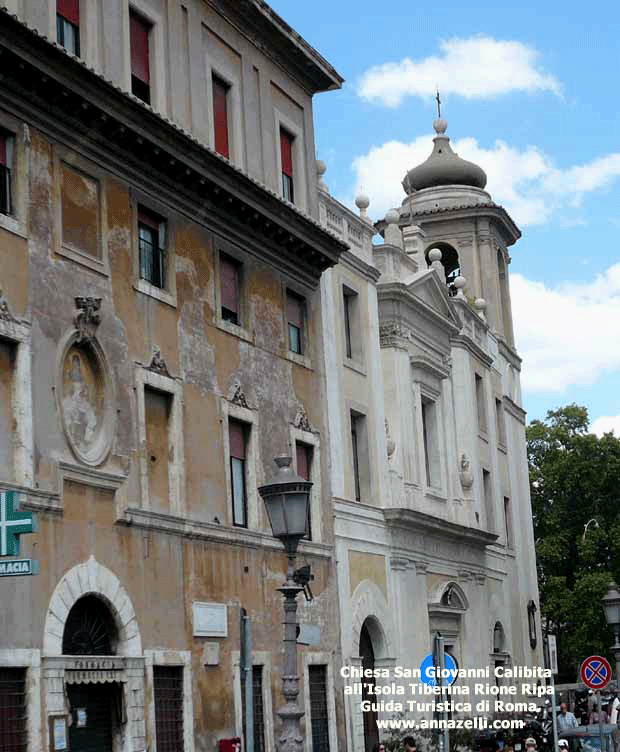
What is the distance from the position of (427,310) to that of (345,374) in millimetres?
6255

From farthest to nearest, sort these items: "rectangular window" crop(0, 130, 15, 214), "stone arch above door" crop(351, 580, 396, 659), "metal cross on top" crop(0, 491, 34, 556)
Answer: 1. "stone arch above door" crop(351, 580, 396, 659)
2. "rectangular window" crop(0, 130, 15, 214)
3. "metal cross on top" crop(0, 491, 34, 556)

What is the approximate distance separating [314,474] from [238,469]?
3721 mm

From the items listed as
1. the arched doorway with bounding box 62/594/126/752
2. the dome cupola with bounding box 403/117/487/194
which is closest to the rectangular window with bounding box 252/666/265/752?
the arched doorway with bounding box 62/594/126/752

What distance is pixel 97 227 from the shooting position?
2391cm

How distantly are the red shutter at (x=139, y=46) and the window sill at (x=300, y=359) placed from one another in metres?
6.46

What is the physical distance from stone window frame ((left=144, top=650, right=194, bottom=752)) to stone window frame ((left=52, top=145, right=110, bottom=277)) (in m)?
5.84

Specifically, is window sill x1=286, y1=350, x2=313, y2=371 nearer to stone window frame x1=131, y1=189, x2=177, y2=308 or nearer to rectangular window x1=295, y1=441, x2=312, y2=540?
rectangular window x1=295, y1=441, x2=312, y2=540

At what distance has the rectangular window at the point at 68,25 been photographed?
2406cm

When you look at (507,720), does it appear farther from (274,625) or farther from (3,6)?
(3,6)

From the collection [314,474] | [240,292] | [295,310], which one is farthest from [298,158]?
[314,474]

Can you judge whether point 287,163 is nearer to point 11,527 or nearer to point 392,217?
point 392,217

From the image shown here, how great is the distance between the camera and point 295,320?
31.5 meters

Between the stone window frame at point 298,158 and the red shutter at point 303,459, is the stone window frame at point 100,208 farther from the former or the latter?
the stone window frame at point 298,158

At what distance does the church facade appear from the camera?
112 ft
